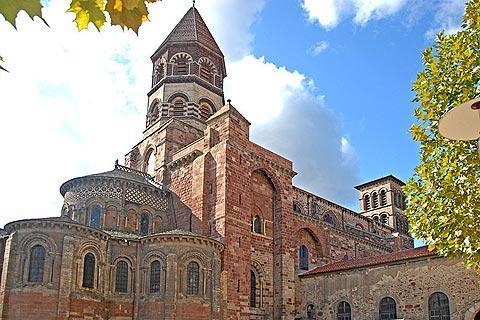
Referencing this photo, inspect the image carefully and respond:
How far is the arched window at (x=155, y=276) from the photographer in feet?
79.7

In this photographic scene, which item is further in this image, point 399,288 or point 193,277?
point 399,288

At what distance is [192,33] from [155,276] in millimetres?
19319

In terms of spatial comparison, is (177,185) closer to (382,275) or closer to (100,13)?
(382,275)

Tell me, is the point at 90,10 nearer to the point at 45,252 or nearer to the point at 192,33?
the point at 45,252

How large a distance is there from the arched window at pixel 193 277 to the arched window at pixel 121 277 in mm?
3125

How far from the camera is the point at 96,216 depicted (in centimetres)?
2762

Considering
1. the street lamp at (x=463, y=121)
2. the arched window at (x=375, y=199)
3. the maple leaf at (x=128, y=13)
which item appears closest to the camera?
the maple leaf at (x=128, y=13)

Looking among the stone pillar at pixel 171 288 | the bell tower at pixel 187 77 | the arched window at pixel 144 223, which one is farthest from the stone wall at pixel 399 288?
the bell tower at pixel 187 77

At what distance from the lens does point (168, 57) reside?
36.0m

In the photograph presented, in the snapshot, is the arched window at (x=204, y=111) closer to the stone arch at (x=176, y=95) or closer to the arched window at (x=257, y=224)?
the stone arch at (x=176, y=95)

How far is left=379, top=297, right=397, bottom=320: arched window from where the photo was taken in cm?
2536

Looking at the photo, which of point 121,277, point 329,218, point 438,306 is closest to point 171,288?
point 121,277

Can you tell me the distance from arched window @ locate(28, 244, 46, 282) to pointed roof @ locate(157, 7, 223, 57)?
62.4ft

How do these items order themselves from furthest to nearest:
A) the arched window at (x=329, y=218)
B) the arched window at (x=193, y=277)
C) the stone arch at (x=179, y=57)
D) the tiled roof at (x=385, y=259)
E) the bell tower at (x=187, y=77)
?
1. the arched window at (x=329, y=218)
2. the stone arch at (x=179, y=57)
3. the bell tower at (x=187, y=77)
4. the tiled roof at (x=385, y=259)
5. the arched window at (x=193, y=277)
